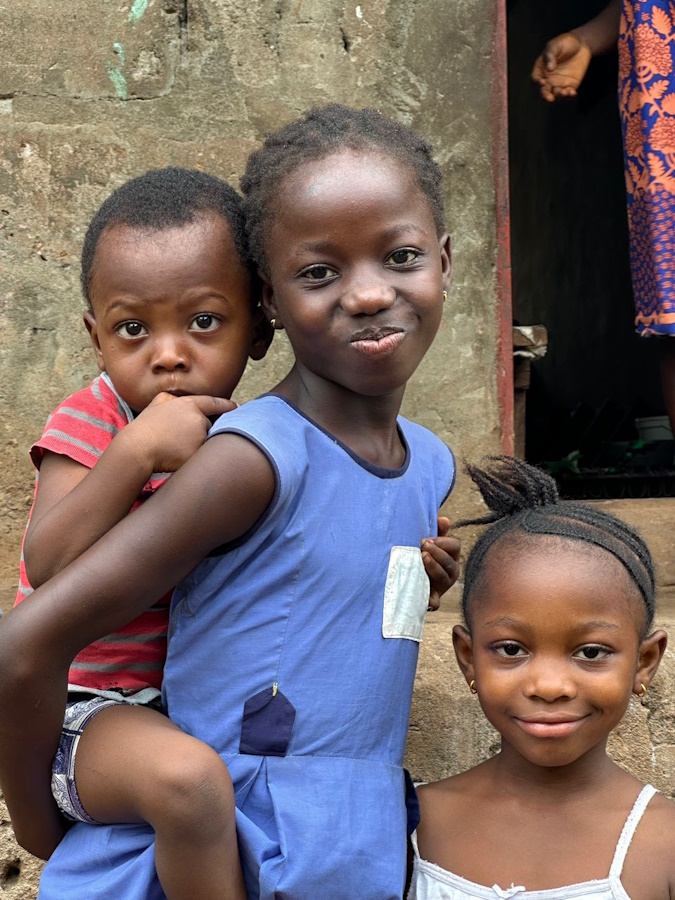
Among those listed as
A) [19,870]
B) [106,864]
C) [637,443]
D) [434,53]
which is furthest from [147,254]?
[637,443]

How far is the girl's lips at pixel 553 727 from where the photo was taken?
181 cm

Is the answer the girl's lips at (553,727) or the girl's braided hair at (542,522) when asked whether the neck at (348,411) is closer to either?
the girl's braided hair at (542,522)

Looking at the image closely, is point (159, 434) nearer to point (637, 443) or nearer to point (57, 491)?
point (57, 491)

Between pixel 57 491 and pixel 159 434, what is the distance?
8.1 inches

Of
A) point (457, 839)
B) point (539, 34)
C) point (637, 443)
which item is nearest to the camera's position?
point (457, 839)

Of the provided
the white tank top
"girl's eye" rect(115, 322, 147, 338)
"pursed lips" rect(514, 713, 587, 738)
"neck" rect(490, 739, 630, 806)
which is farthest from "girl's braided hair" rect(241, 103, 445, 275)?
the white tank top

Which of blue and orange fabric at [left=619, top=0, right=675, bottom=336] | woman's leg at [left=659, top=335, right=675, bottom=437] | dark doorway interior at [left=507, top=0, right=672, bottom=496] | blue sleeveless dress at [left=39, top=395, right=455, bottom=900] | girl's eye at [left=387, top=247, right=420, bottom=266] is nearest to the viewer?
blue sleeveless dress at [left=39, top=395, right=455, bottom=900]

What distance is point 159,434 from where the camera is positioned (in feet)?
5.43

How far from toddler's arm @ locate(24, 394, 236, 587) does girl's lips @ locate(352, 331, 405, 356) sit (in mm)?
268

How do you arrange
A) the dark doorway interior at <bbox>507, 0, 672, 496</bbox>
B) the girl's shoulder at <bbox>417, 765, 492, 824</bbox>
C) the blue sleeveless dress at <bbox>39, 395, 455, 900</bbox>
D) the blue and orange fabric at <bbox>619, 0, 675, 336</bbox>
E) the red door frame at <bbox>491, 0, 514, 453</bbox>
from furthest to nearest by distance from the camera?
the dark doorway interior at <bbox>507, 0, 672, 496</bbox>, the blue and orange fabric at <bbox>619, 0, 675, 336</bbox>, the red door frame at <bbox>491, 0, 514, 453</bbox>, the girl's shoulder at <bbox>417, 765, 492, 824</bbox>, the blue sleeveless dress at <bbox>39, 395, 455, 900</bbox>

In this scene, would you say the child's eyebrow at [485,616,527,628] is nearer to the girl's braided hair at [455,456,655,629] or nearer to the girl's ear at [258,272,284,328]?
the girl's braided hair at [455,456,655,629]

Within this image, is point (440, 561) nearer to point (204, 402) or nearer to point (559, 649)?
point (559, 649)

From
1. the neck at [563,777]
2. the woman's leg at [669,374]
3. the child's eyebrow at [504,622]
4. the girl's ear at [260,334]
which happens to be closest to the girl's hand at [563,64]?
the woman's leg at [669,374]

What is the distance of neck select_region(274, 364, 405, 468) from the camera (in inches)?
71.9
